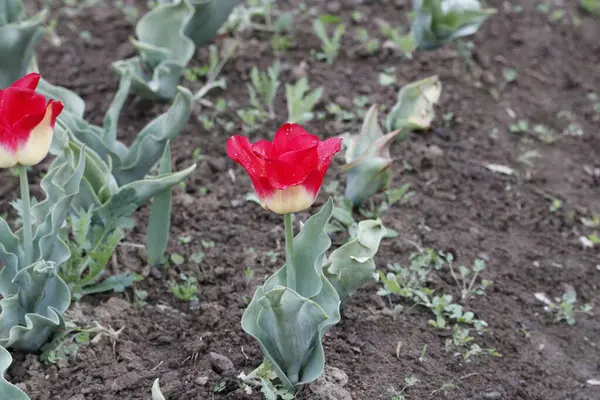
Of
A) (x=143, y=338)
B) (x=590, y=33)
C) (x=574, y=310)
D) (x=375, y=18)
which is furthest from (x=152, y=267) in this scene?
(x=590, y=33)

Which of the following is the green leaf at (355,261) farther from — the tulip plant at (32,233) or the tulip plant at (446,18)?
the tulip plant at (446,18)

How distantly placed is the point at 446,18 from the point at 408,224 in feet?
3.40

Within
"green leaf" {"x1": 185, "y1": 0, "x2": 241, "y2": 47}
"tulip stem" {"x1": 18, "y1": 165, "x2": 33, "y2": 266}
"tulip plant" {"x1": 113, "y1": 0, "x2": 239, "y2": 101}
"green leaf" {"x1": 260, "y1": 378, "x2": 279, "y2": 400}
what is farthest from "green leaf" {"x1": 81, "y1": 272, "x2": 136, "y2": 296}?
"green leaf" {"x1": 185, "y1": 0, "x2": 241, "y2": 47}

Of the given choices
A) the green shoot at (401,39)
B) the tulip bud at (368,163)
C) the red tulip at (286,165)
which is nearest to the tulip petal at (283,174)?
the red tulip at (286,165)

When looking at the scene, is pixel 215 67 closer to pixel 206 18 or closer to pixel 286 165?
pixel 206 18

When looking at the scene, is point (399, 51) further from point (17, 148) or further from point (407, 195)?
point (17, 148)

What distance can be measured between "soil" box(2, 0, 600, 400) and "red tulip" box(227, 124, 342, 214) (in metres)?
0.56

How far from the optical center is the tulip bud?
252cm

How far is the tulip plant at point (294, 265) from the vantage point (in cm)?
160

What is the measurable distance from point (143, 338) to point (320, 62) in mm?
1649

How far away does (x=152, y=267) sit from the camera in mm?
2426

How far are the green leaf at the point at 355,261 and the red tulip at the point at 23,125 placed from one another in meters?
0.72

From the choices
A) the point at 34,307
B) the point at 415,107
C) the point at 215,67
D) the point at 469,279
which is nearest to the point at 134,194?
the point at 34,307

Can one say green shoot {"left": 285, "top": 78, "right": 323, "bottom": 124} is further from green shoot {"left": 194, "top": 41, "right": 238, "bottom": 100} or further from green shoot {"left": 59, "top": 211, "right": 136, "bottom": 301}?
green shoot {"left": 59, "top": 211, "right": 136, "bottom": 301}
